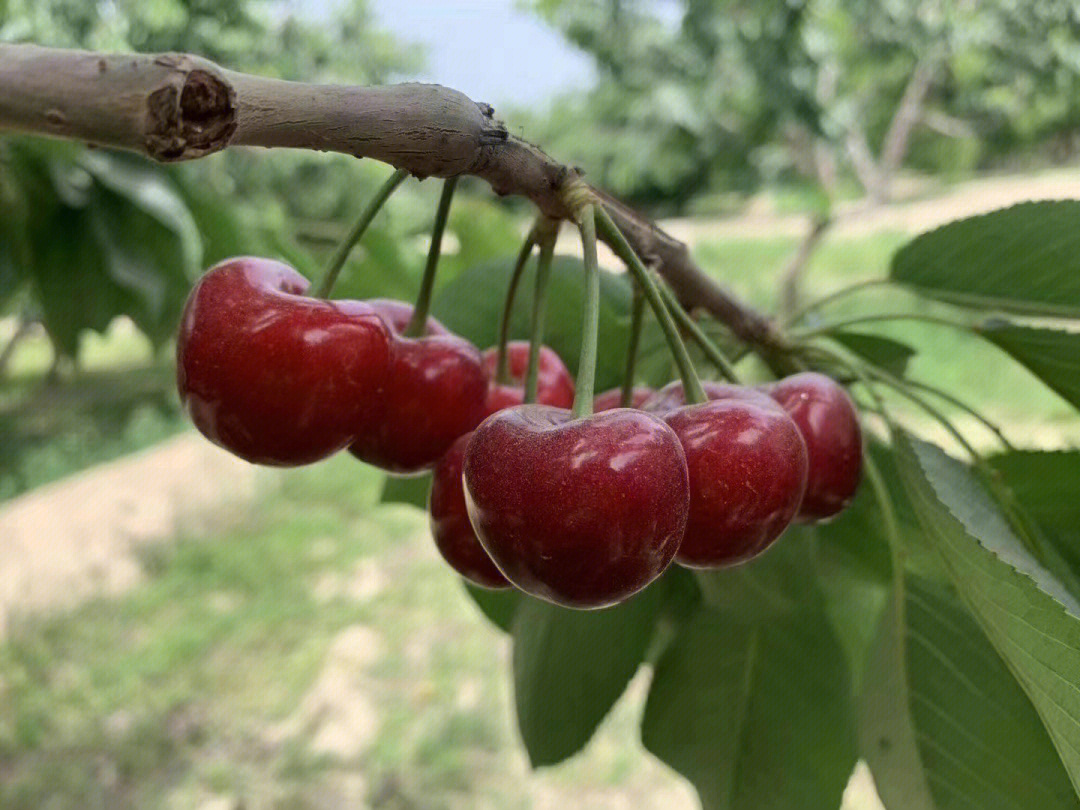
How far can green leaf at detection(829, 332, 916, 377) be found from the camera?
772 mm

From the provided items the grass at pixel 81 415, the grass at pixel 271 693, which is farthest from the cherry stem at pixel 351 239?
the grass at pixel 81 415

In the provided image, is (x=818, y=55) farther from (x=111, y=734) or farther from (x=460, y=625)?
(x=111, y=734)

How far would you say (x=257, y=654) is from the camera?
10.5 feet

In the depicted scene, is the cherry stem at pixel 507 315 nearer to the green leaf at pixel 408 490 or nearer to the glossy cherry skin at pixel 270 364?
the glossy cherry skin at pixel 270 364

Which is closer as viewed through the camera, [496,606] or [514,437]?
[514,437]

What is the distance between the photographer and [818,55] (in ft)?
18.5

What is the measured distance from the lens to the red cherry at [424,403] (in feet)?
1.81

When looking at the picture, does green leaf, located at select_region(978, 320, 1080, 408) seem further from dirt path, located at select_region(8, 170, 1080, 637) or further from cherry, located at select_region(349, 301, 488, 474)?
dirt path, located at select_region(8, 170, 1080, 637)

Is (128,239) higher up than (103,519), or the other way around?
(128,239)

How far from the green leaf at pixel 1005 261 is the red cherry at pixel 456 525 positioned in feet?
1.29

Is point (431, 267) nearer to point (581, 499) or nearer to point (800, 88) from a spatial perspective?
point (581, 499)

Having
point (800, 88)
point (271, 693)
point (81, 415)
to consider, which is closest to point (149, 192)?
point (271, 693)

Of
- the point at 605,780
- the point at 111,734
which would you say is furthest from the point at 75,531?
the point at 605,780

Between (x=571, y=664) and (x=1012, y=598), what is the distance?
0.35 meters
